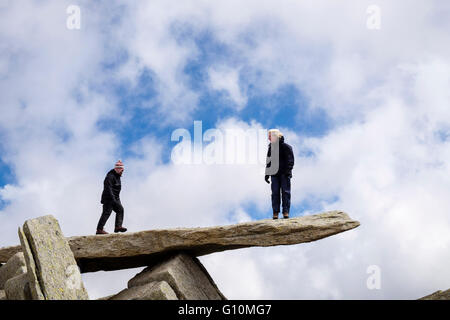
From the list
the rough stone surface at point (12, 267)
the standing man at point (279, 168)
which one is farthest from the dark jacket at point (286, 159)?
the rough stone surface at point (12, 267)

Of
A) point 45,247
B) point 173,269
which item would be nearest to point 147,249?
point 173,269

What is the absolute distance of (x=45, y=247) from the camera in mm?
12531

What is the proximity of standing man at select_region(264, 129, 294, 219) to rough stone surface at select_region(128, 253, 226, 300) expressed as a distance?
2.72m

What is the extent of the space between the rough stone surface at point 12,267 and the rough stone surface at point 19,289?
2.52 m

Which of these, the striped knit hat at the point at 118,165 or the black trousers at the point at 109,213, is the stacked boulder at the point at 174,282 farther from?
the striped knit hat at the point at 118,165

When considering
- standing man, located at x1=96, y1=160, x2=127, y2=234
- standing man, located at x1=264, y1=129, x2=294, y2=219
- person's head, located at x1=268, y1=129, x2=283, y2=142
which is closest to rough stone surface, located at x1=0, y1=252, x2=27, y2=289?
standing man, located at x1=96, y1=160, x2=127, y2=234

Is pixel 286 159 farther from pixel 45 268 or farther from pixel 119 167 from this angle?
pixel 45 268

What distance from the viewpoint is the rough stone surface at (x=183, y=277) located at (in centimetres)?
1369

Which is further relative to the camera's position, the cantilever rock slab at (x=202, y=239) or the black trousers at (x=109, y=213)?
Answer: the black trousers at (x=109, y=213)

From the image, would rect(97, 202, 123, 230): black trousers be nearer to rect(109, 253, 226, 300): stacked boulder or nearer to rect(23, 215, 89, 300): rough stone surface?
rect(109, 253, 226, 300): stacked boulder

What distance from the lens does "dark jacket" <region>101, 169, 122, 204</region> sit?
54.6ft

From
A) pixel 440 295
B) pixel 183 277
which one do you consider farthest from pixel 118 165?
pixel 440 295

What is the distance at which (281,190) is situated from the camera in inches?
617
